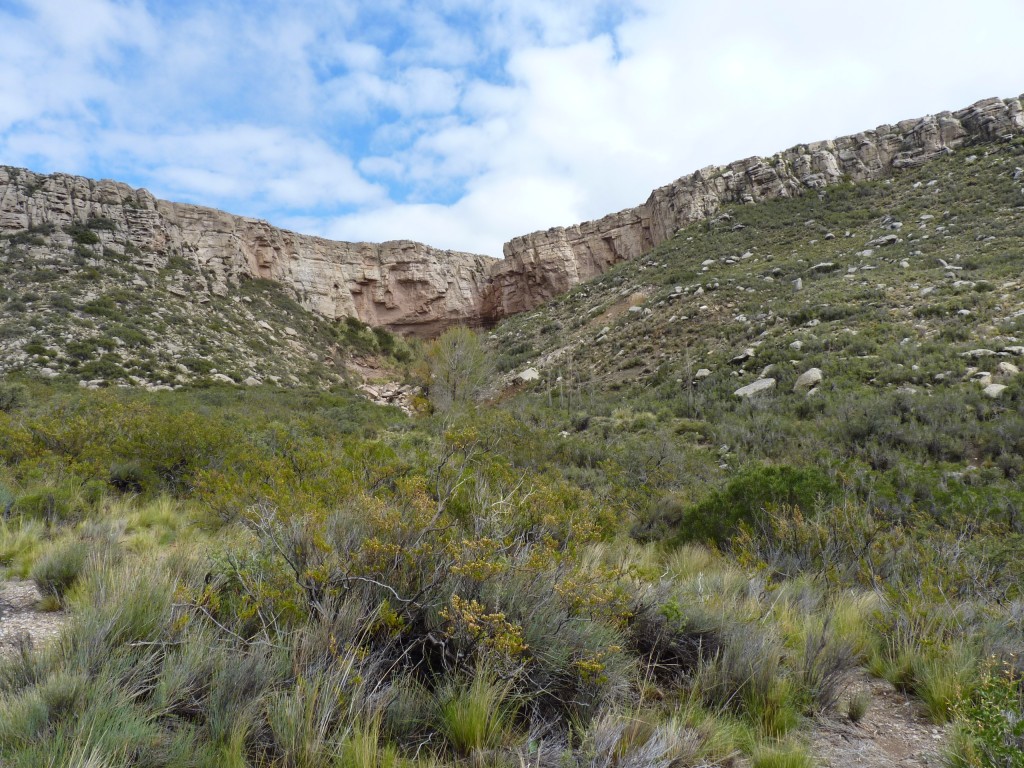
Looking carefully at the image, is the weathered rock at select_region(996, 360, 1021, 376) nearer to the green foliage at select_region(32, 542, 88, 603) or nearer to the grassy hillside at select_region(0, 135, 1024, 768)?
the grassy hillside at select_region(0, 135, 1024, 768)

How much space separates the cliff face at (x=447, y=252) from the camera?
103 ft

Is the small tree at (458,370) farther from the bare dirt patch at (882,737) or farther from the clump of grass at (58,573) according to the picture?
the bare dirt patch at (882,737)

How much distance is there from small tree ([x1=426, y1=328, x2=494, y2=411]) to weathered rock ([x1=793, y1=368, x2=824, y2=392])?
14.7 m

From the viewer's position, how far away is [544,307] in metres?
40.6

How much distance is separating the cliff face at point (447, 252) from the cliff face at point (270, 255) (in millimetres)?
94

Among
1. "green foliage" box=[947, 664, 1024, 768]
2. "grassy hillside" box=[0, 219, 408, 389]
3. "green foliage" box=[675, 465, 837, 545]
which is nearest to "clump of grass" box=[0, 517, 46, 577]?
"green foliage" box=[947, 664, 1024, 768]

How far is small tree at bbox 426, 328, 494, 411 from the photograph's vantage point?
2567 cm

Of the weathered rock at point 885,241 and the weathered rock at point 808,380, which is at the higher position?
the weathered rock at point 885,241

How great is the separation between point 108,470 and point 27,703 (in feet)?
20.3

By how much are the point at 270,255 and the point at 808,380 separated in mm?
41655

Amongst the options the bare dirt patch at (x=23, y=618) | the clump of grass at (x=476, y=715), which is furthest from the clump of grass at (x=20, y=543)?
the clump of grass at (x=476, y=715)

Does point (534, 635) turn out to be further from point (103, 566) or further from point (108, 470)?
point (108, 470)

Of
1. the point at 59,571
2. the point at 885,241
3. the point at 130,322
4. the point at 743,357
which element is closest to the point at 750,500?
the point at 59,571

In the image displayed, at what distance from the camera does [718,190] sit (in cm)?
3703
